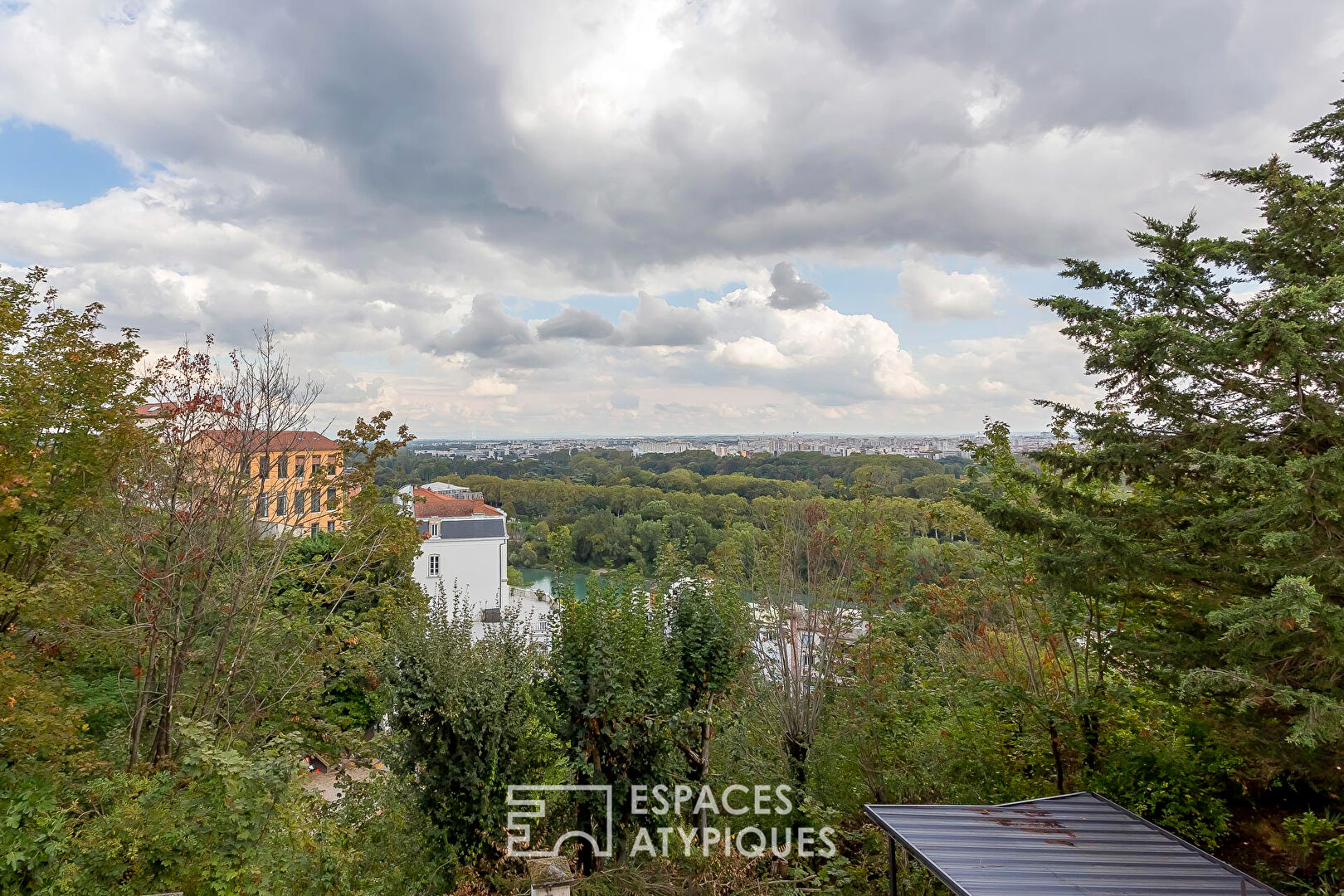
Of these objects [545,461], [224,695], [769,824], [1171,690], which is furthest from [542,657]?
[545,461]

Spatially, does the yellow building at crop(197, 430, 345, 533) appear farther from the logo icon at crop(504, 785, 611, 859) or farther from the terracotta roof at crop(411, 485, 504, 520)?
the terracotta roof at crop(411, 485, 504, 520)

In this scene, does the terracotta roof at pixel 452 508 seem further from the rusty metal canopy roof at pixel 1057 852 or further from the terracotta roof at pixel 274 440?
the rusty metal canopy roof at pixel 1057 852

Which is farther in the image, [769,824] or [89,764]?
[769,824]

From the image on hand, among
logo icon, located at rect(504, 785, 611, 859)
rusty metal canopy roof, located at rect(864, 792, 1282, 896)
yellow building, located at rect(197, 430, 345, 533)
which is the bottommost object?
logo icon, located at rect(504, 785, 611, 859)

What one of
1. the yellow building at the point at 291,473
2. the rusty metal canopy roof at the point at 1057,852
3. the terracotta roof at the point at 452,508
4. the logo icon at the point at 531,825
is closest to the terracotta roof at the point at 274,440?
the yellow building at the point at 291,473

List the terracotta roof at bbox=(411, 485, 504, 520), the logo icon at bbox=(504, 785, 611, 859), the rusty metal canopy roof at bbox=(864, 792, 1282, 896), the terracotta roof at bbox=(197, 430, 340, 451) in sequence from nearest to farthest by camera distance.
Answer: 1. the rusty metal canopy roof at bbox=(864, 792, 1282, 896)
2. the logo icon at bbox=(504, 785, 611, 859)
3. the terracotta roof at bbox=(197, 430, 340, 451)
4. the terracotta roof at bbox=(411, 485, 504, 520)

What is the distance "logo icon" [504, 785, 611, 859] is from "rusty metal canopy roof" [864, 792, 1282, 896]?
8.46 ft

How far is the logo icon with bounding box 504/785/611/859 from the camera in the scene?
473 centimetres

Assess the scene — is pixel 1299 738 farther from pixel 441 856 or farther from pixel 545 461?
pixel 545 461

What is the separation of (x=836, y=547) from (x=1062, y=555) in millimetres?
2429

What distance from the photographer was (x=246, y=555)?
17.5 feet

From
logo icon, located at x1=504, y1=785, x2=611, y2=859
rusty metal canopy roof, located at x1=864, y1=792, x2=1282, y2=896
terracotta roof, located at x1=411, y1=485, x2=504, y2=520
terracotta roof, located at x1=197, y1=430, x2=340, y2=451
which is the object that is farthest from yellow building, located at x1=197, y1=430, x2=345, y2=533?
terracotta roof, located at x1=411, y1=485, x2=504, y2=520

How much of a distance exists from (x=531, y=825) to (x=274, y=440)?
14.0 feet

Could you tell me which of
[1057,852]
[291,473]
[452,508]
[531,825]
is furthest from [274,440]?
[452,508]
